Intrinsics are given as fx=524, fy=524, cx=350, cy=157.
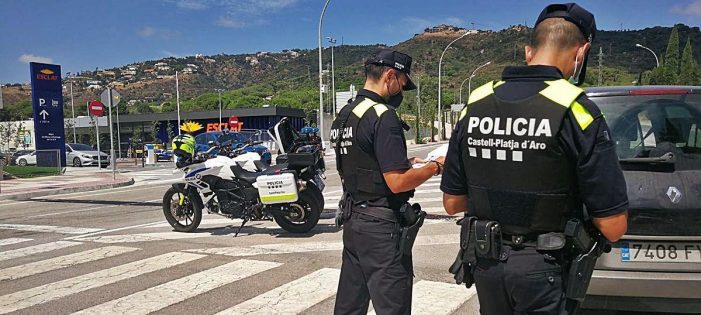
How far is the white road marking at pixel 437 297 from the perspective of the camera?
4.28m

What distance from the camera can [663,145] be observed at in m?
3.66

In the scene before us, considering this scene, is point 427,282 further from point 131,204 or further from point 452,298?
point 131,204

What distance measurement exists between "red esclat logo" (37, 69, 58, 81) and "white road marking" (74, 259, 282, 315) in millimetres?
22897

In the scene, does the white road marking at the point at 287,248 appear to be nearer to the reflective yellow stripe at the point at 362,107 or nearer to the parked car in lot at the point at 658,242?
the parked car in lot at the point at 658,242

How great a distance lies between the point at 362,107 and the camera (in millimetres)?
2955

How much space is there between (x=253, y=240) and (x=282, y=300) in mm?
2707

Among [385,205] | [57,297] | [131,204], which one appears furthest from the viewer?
[131,204]

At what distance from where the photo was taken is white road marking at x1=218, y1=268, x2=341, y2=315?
174 inches

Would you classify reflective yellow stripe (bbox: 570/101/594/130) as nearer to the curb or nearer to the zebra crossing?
the zebra crossing

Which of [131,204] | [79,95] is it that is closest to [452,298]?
[131,204]

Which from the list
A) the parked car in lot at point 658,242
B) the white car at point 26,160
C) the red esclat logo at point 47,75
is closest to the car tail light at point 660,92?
the parked car in lot at point 658,242

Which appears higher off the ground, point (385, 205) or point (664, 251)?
point (385, 205)

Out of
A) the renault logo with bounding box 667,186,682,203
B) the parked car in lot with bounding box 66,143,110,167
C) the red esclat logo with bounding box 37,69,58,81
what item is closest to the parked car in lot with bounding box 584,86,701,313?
the renault logo with bounding box 667,186,682,203

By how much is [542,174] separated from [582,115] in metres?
0.26
